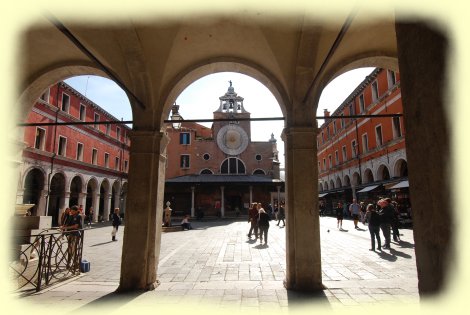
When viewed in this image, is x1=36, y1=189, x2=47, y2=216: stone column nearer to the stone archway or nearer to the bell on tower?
the stone archway

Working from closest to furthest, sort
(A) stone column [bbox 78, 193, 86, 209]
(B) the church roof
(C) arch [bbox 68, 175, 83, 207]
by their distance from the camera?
(A) stone column [bbox 78, 193, 86, 209] → (C) arch [bbox 68, 175, 83, 207] → (B) the church roof

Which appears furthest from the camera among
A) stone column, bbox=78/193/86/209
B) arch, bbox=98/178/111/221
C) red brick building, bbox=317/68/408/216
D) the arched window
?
the arched window

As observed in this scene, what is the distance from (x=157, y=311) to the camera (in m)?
3.90

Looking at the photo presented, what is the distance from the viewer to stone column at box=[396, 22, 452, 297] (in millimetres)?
1421

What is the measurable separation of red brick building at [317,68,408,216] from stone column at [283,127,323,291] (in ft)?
41.8

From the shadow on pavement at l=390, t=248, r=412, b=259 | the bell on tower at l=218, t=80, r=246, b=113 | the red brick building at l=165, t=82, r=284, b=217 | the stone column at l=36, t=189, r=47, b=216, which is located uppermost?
the bell on tower at l=218, t=80, r=246, b=113

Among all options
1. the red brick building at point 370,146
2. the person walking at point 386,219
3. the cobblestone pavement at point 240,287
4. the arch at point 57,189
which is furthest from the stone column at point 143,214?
the arch at point 57,189

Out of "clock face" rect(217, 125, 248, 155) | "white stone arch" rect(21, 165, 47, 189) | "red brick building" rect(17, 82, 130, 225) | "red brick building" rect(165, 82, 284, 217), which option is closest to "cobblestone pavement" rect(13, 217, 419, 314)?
"white stone arch" rect(21, 165, 47, 189)

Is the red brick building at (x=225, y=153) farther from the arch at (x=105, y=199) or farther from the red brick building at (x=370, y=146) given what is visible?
the red brick building at (x=370, y=146)

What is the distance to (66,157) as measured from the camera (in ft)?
71.3

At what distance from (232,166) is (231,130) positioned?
14.4 feet

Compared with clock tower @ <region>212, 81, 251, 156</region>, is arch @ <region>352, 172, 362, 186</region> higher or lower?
lower

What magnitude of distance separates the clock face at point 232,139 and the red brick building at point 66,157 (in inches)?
466

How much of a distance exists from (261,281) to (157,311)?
230cm
